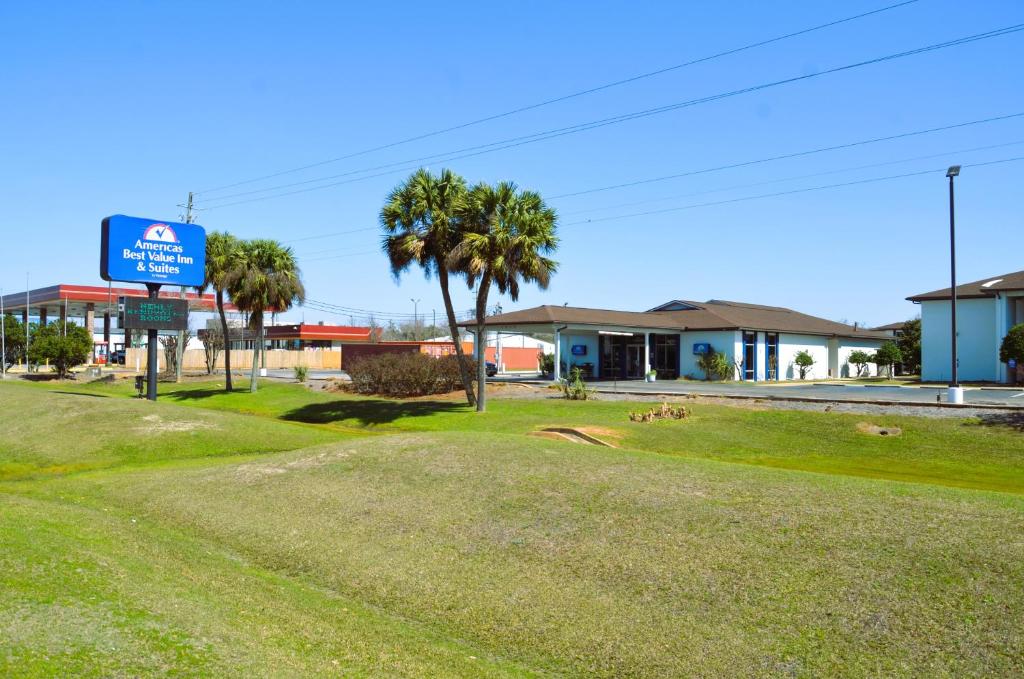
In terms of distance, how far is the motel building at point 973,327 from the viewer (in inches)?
1678

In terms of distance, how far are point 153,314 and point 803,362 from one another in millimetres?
40802

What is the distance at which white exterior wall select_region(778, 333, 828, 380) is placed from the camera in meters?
53.9

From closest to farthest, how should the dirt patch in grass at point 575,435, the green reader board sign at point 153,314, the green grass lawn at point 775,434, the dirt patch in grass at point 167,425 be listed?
the green grass lawn at point 775,434
the dirt patch in grass at point 575,435
the dirt patch in grass at point 167,425
the green reader board sign at point 153,314

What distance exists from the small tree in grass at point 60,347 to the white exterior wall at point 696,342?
44.2 meters

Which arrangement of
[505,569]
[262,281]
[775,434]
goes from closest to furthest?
[505,569] < [775,434] < [262,281]

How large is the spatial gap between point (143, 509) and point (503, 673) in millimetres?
9599

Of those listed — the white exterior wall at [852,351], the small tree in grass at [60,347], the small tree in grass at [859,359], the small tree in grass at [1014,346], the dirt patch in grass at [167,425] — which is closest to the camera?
the dirt patch in grass at [167,425]

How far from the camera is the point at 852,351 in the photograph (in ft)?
202

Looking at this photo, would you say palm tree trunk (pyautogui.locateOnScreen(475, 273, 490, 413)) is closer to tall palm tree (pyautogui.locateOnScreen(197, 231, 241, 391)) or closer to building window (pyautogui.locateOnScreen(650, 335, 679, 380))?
tall palm tree (pyautogui.locateOnScreen(197, 231, 241, 391))

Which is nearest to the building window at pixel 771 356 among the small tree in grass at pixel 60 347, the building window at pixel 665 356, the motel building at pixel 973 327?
the building window at pixel 665 356

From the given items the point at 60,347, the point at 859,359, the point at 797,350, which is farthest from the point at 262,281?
the point at 859,359

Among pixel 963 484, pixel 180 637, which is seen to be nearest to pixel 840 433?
pixel 963 484

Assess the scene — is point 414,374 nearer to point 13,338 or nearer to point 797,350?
point 797,350

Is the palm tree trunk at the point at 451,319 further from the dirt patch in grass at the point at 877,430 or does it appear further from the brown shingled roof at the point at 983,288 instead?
the brown shingled roof at the point at 983,288
